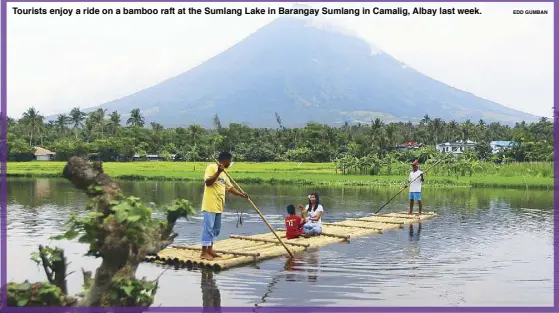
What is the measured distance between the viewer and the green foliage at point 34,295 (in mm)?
4754

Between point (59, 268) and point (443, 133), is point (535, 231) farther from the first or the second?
point (443, 133)

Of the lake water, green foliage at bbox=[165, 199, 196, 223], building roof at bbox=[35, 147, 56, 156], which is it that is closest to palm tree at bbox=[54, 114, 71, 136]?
building roof at bbox=[35, 147, 56, 156]

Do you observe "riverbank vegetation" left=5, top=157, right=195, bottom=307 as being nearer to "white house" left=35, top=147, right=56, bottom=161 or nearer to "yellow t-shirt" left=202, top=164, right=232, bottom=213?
"yellow t-shirt" left=202, top=164, right=232, bottom=213

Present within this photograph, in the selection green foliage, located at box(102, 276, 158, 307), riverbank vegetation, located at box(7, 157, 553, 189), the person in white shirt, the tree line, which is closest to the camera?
green foliage, located at box(102, 276, 158, 307)

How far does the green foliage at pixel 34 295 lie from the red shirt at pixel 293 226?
5980mm

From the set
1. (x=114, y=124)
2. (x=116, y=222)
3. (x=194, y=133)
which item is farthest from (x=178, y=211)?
(x=114, y=124)

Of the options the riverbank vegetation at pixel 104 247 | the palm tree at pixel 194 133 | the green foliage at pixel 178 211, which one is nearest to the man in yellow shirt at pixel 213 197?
the green foliage at pixel 178 211

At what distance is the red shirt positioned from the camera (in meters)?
10.5

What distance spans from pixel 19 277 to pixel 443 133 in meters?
75.6

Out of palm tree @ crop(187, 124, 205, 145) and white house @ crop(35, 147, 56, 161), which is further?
white house @ crop(35, 147, 56, 161)

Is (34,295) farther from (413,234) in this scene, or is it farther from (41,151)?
(41,151)

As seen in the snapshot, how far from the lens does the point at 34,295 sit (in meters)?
4.77

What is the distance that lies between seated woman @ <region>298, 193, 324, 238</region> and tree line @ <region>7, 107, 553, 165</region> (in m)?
37.3

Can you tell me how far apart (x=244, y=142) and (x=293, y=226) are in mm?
55953
